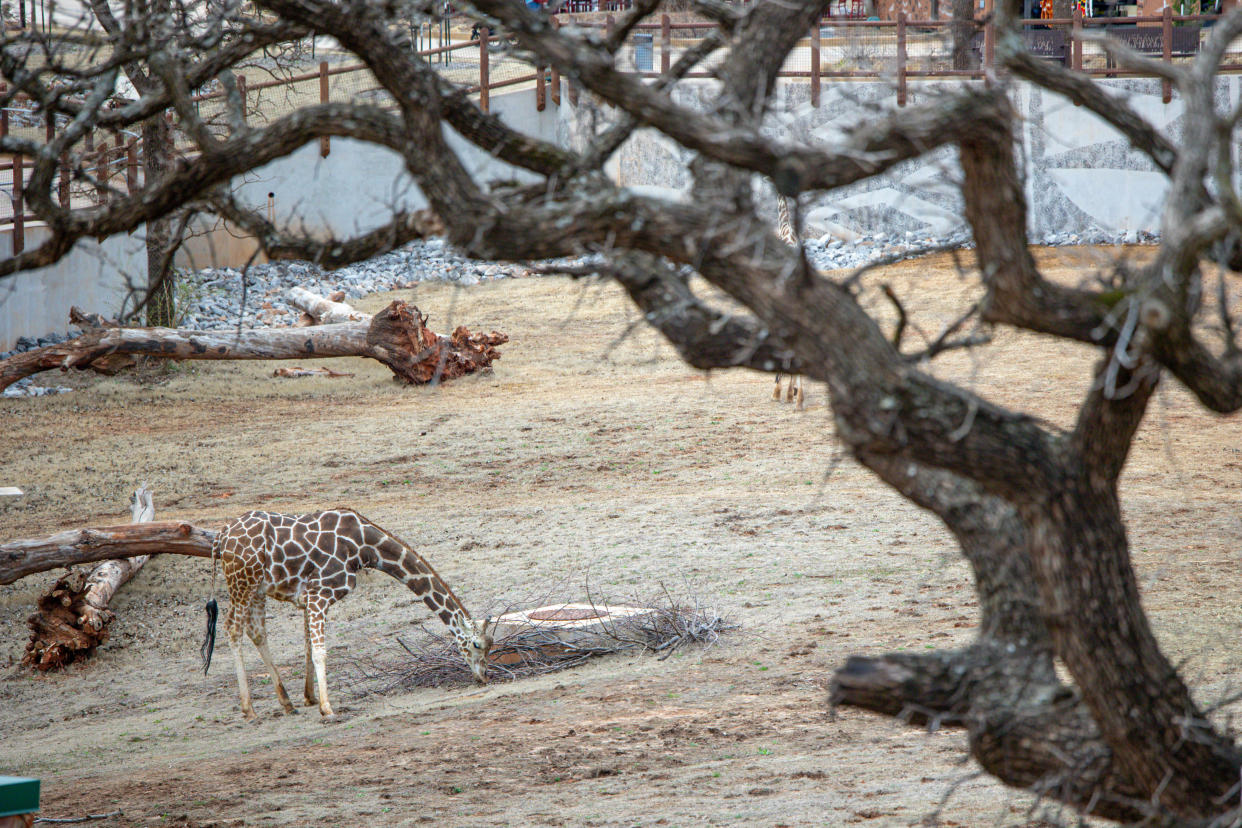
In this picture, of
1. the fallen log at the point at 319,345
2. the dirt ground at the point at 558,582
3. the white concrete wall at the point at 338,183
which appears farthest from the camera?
the white concrete wall at the point at 338,183

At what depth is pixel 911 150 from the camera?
3184 mm

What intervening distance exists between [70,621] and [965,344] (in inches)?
316

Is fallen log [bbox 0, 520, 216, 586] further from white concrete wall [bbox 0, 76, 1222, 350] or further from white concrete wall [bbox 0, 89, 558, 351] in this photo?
white concrete wall [bbox 0, 76, 1222, 350]

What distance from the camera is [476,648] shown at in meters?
7.79

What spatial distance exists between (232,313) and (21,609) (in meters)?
9.96

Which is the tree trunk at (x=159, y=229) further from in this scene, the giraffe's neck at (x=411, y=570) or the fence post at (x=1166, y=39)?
the fence post at (x=1166, y=39)

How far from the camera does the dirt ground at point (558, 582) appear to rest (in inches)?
235

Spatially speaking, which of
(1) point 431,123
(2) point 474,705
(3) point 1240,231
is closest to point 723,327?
(1) point 431,123

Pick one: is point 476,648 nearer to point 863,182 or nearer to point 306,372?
point 306,372

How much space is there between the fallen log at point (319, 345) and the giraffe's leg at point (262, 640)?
6.28 metres

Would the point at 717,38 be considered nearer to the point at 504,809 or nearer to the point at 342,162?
the point at 504,809

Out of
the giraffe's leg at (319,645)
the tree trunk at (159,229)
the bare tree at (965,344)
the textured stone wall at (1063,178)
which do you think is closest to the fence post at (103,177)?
→ the bare tree at (965,344)

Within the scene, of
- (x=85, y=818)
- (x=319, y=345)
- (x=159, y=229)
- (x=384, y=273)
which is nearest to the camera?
(x=85, y=818)

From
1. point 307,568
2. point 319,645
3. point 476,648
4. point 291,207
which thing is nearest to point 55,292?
point 291,207
